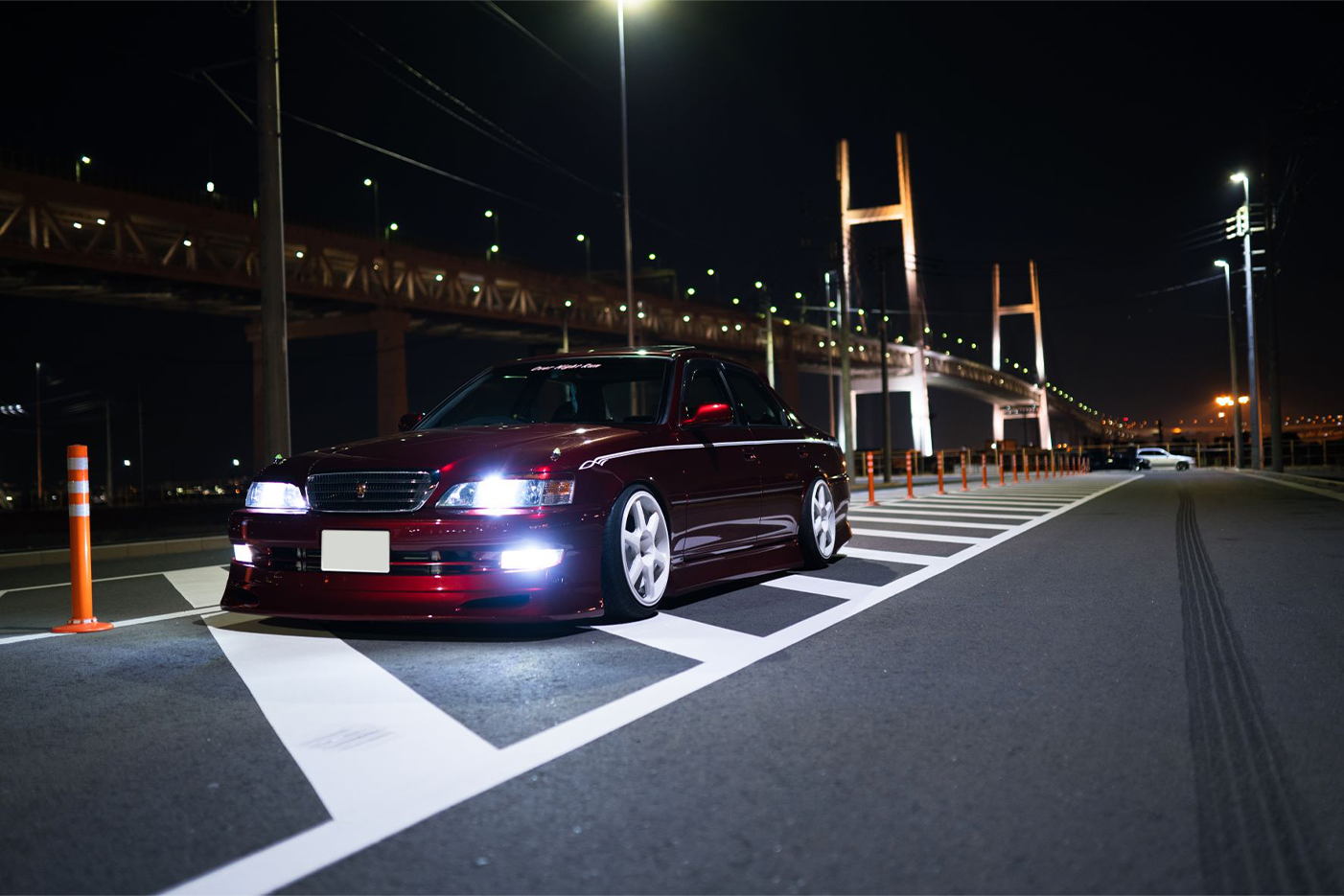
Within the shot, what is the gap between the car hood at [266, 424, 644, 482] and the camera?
17.9ft

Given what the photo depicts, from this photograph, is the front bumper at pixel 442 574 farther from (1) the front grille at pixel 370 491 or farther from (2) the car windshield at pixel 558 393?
(2) the car windshield at pixel 558 393

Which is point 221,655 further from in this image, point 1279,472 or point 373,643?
point 1279,472

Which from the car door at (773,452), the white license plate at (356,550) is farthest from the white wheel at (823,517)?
the white license plate at (356,550)

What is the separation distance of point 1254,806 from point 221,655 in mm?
4309

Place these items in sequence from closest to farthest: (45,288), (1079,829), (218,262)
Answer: (1079,829)
(45,288)
(218,262)

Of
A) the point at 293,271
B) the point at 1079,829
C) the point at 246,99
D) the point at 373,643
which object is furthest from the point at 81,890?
the point at 293,271

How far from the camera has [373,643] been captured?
5508 mm

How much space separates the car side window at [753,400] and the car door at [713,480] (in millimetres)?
162

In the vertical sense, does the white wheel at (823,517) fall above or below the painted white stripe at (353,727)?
above

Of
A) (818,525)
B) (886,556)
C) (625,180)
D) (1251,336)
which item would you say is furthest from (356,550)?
(1251,336)

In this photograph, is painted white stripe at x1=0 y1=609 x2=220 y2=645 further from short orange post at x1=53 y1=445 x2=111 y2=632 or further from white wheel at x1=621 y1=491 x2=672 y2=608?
white wheel at x1=621 y1=491 x2=672 y2=608

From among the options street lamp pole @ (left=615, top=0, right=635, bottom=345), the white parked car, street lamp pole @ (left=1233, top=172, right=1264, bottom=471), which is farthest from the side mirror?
the white parked car

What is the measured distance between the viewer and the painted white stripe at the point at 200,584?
7508mm

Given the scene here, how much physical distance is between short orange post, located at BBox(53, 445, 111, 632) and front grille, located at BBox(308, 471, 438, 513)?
5.16 feet
